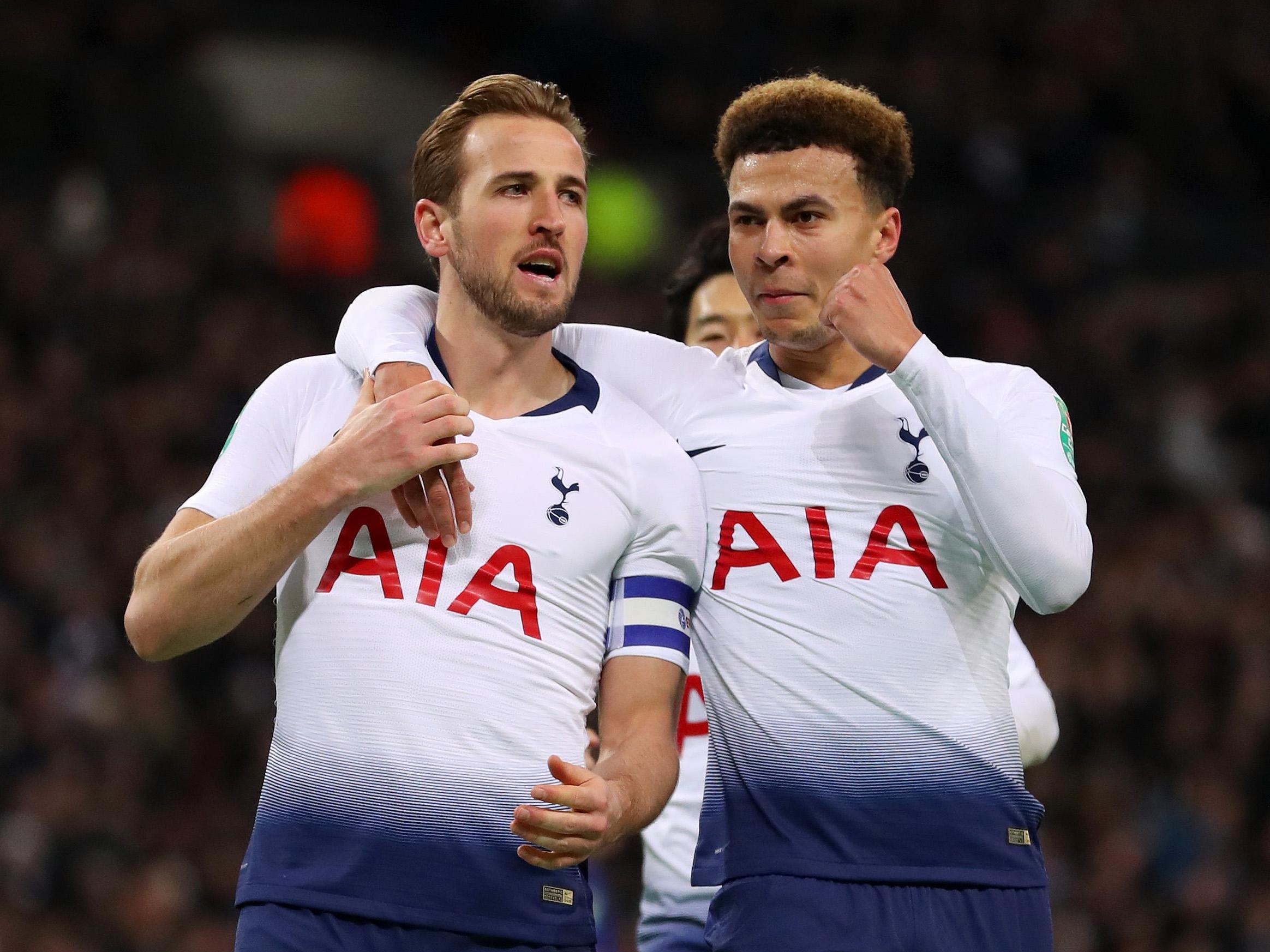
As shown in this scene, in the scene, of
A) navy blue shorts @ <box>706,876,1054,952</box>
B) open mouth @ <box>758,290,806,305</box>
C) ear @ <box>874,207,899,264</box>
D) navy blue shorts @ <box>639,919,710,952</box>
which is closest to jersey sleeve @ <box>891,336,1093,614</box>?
open mouth @ <box>758,290,806,305</box>

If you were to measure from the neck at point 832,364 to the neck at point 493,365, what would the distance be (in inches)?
21.6

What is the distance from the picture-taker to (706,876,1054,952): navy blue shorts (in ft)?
10.6

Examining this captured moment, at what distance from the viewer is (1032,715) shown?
404 cm

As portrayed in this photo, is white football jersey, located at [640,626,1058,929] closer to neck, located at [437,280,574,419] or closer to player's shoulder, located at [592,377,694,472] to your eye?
player's shoulder, located at [592,377,694,472]

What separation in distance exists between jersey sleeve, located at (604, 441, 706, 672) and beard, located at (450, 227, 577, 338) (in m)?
0.38

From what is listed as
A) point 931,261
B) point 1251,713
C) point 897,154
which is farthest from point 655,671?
point 931,261

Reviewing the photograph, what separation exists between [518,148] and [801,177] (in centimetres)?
63

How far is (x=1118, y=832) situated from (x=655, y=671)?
6.75 meters

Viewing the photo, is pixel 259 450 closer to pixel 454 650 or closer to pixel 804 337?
pixel 454 650

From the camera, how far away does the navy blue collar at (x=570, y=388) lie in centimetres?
361

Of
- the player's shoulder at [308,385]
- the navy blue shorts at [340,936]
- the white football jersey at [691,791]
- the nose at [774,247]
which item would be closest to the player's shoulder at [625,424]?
the nose at [774,247]

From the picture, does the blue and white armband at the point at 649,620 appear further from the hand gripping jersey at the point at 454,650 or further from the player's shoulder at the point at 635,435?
the player's shoulder at the point at 635,435

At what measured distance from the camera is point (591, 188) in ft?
45.3

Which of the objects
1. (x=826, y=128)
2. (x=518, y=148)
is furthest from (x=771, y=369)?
(x=518, y=148)
